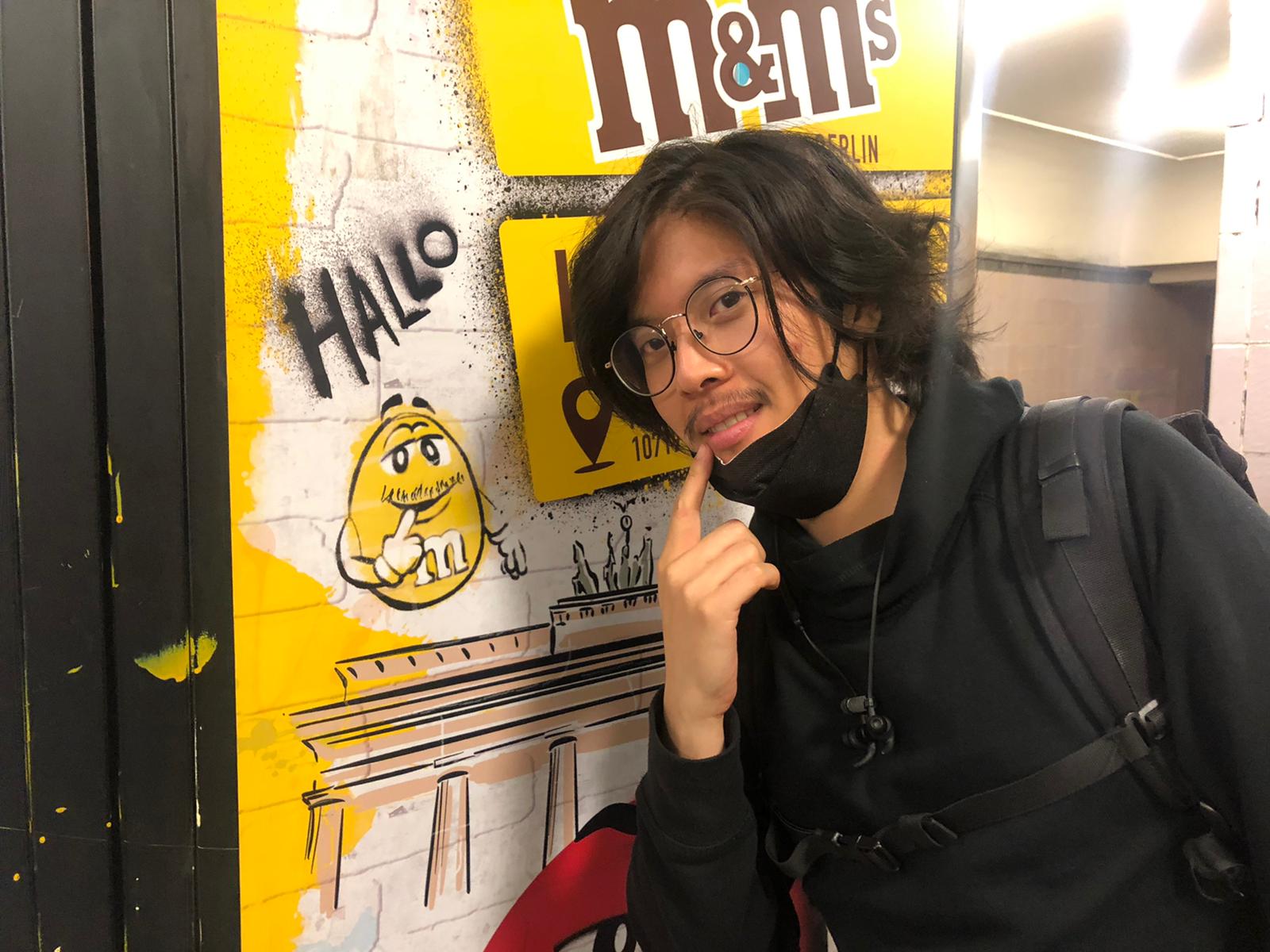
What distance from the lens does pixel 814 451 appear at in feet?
2.78

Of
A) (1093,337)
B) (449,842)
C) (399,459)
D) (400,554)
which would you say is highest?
(1093,337)

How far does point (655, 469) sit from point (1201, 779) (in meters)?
0.70

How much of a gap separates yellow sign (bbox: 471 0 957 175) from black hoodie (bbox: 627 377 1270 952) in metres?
0.55

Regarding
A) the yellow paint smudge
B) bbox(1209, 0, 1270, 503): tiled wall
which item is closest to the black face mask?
the yellow paint smudge

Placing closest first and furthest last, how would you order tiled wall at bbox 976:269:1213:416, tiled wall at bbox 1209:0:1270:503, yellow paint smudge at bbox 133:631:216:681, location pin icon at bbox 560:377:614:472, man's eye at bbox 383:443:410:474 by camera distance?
yellow paint smudge at bbox 133:631:216:681
man's eye at bbox 383:443:410:474
location pin icon at bbox 560:377:614:472
tiled wall at bbox 1209:0:1270:503
tiled wall at bbox 976:269:1213:416

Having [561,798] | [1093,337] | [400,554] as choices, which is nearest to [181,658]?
[400,554]

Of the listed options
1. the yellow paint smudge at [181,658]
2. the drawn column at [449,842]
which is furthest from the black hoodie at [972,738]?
the yellow paint smudge at [181,658]

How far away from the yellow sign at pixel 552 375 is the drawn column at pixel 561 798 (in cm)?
35

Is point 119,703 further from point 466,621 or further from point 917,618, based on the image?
point 917,618

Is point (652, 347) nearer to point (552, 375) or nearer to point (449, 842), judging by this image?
point (552, 375)

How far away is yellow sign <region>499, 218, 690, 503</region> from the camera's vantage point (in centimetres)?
98

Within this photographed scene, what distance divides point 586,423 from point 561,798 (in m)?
0.52

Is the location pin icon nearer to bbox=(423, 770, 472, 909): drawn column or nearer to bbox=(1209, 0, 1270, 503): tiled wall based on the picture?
A: bbox=(423, 770, 472, 909): drawn column

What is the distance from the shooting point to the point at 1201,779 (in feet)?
2.31
